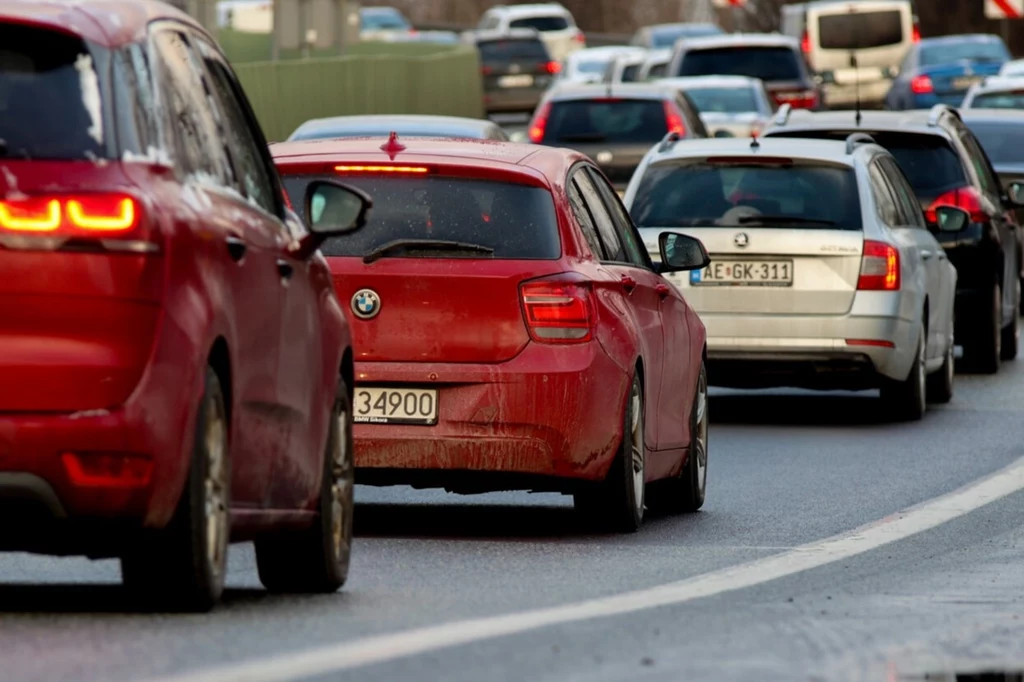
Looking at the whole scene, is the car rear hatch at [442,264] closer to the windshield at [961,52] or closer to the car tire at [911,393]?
the car tire at [911,393]

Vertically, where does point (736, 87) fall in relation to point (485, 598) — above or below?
below

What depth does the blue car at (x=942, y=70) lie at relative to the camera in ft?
170

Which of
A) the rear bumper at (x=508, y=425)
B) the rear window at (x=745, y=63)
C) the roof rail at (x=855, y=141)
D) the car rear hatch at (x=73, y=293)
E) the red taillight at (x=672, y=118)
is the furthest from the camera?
the rear window at (x=745, y=63)

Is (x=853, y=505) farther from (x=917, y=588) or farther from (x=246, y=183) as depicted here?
(x=246, y=183)

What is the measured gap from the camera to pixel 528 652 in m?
7.36

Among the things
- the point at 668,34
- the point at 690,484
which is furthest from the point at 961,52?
the point at 690,484

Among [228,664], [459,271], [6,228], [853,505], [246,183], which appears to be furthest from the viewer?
[853,505]

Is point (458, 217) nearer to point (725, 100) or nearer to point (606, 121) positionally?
point (606, 121)

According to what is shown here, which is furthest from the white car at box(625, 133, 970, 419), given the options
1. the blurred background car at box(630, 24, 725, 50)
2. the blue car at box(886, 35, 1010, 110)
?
the blurred background car at box(630, 24, 725, 50)

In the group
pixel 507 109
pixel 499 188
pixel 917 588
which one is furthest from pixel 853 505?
→ pixel 507 109

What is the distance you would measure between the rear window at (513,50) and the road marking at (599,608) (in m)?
56.2

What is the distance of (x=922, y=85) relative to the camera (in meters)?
51.7

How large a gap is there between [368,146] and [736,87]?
27850mm

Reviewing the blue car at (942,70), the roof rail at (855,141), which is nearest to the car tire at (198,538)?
the roof rail at (855,141)
